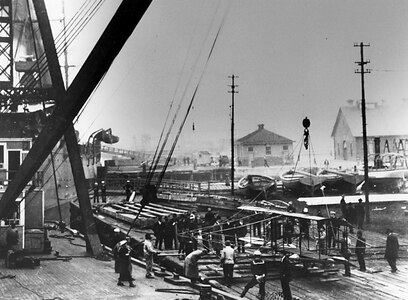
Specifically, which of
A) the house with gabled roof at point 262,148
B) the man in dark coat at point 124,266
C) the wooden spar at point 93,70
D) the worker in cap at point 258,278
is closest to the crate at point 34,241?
the man in dark coat at point 124,266

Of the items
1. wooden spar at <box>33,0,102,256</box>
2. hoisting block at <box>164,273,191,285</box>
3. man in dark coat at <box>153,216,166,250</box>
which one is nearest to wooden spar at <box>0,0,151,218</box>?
wooden spar at <box>33,0,102,256</box>

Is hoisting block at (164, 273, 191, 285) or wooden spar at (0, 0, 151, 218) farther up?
wooden spar at (0, 0, 151, 218)

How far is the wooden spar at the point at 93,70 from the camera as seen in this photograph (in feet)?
26.5

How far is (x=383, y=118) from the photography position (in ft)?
107

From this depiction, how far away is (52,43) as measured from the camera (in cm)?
1345

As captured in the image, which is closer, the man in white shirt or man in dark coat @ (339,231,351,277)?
the man in white shirt

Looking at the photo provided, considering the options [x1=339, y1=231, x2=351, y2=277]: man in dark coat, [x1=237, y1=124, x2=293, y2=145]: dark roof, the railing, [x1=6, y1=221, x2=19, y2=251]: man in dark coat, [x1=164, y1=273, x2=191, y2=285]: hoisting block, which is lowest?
[x1=164, y1=273, x2=191, y2=285]: hoisting block

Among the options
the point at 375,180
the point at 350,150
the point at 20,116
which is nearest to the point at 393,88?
the point at 375,180

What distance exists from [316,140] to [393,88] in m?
15.5

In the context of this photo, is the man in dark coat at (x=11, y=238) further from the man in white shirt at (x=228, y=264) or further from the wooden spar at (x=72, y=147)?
the man in white shirt at (x=228, y=264)

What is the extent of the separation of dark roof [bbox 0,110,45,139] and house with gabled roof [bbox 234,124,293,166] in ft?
85.3

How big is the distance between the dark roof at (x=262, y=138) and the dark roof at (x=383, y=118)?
29.8 feet

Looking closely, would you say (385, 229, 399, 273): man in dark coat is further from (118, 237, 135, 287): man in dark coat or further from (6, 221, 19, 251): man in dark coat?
(6, 221, 19, 251): man in dark coat

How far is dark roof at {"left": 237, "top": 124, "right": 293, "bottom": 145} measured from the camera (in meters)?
43.4
